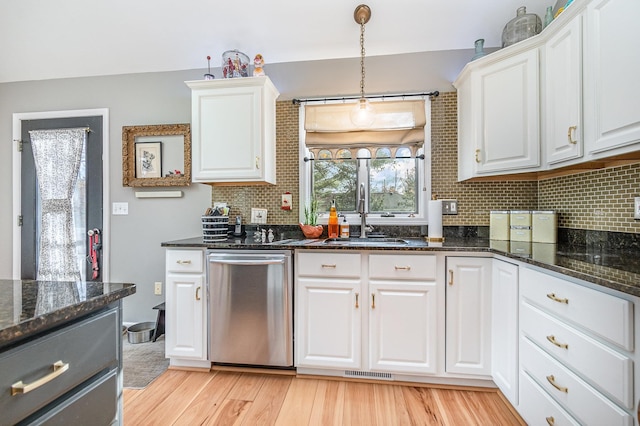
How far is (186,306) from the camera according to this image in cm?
199

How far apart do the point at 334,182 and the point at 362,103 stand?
75cm

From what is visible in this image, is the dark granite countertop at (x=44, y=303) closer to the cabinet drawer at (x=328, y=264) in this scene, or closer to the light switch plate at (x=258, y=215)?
the cabinet drawer at (x=328, y=264)

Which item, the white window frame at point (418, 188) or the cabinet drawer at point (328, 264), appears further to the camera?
the white window frame at point (418, 188)

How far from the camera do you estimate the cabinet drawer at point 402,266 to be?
179cm

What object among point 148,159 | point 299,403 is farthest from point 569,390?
point 148,159

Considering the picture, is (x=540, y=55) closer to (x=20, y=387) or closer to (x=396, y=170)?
(x=396, y=170)

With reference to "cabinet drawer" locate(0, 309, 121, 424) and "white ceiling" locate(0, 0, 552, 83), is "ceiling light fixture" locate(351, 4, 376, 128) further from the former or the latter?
"cabinet drawer" locate(0, 309, 121, 424)

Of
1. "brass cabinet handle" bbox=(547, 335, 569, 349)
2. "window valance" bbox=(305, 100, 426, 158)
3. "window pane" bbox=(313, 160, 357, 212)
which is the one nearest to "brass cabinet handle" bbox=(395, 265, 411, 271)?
"brass cabinet handle" bbox=(547, 335, 569, 349)

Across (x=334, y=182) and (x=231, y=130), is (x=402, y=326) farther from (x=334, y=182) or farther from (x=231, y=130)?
(x=231, y=130)

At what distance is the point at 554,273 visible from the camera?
1.24 m

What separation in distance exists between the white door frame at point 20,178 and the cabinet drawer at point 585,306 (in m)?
3.31

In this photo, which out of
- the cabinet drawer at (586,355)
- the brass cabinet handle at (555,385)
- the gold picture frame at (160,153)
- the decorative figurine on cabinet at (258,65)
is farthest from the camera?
the gold picture frame at (160,153)

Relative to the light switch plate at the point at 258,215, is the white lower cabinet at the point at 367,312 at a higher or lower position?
lower

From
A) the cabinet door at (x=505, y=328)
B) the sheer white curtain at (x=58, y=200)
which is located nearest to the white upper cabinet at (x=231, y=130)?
the sheer white curtain at (x=58, y=200)
